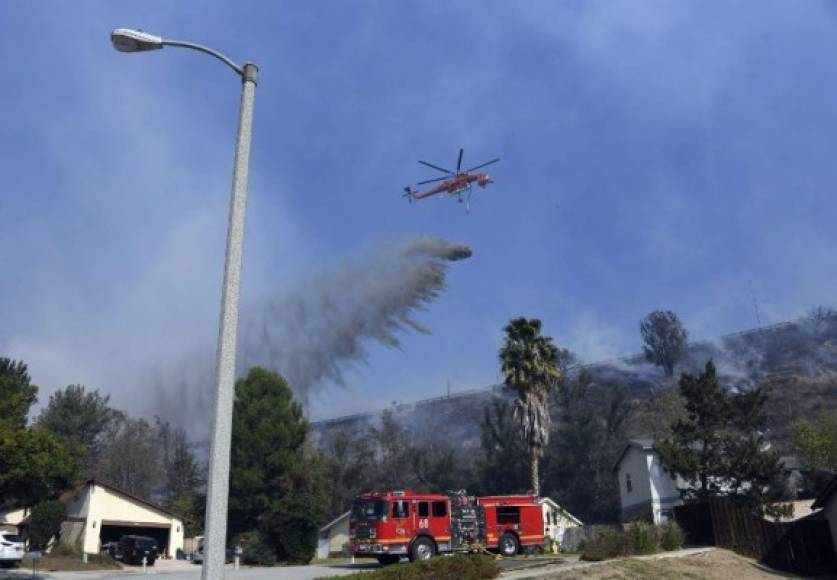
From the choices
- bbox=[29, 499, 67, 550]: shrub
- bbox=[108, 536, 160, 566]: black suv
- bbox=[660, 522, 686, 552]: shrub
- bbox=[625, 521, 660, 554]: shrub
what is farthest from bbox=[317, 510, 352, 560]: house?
bbox=[625, 521, 660, 554]: shrub

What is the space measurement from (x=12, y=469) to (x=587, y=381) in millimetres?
85015

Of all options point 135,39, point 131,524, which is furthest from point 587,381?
point 135,39

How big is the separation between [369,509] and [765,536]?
17521 mm

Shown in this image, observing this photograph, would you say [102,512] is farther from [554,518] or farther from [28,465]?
[554,518]

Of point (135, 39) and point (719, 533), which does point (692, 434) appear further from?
point (135, 39)

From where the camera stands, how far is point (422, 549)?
2933cm

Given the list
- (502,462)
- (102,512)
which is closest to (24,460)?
(102,512)

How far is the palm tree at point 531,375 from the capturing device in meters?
50.7

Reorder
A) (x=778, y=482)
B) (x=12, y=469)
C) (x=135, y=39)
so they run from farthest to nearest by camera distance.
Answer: (x=778, y=482) < (x=12, y=469) < (x=135, y=39)

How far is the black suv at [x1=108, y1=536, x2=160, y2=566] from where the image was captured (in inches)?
1706

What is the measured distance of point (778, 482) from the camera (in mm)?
39938

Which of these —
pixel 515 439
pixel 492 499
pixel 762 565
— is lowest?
pixel 762 565

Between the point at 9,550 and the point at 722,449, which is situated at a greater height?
the point at 722,449

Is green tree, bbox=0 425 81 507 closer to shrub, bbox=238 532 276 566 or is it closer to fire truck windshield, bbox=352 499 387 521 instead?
fire truck windshield, bbox=352 499 387 521
